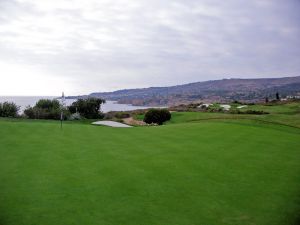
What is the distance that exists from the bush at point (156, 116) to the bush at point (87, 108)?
9.51 m

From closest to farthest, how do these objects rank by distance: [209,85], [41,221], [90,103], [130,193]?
[41,221] < [130,193] < [90,103] < [209,85]

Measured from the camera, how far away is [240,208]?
24.9 feet

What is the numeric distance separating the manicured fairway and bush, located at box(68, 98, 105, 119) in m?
25.0

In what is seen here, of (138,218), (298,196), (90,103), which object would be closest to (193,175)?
(298,196)

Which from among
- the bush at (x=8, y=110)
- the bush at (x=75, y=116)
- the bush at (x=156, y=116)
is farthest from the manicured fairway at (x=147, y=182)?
the bush at (x=8, y=110)

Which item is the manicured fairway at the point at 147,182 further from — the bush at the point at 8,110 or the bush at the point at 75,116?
the bush at the point at 8,110

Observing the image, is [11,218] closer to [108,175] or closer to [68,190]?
[68,190]

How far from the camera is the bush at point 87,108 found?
135 ft

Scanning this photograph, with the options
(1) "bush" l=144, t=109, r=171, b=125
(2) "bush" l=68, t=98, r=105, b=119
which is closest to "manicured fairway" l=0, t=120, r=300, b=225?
(1) "bush" l=144, t=109, r=171, b=125

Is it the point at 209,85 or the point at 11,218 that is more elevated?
the point at 209,85

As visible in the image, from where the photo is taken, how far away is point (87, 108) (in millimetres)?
41281

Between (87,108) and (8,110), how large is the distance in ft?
29.5

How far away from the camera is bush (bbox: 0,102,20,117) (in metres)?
37.0

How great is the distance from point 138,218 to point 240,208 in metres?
2.42
